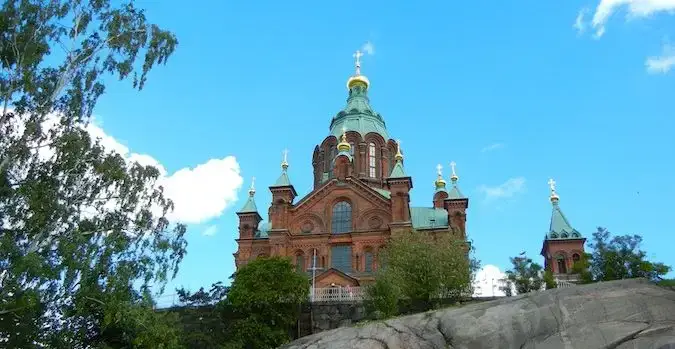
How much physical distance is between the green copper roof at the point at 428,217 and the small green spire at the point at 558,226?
327 inches

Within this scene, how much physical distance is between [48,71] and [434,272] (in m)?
19.2

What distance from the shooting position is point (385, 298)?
94.5 feet

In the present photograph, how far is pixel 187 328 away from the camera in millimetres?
29562

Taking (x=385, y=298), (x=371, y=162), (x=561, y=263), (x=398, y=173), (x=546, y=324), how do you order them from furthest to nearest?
(x=371, y=162) < (x=561, y=263) < (x=398, y=173) < (x=385, y=298) < (x=546, y=324)

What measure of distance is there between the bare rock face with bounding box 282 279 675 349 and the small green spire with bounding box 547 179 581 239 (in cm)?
2597

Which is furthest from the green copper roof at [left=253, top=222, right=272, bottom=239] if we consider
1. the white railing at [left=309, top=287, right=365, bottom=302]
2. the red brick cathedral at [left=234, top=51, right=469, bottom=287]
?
the white railing at [left=309, top=287, right=365, bottom=302]

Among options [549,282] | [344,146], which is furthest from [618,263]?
[344,146]

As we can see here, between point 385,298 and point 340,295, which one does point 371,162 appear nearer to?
point 340,295

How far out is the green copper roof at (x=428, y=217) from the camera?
4750 centimetres

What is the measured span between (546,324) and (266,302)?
46.1ft

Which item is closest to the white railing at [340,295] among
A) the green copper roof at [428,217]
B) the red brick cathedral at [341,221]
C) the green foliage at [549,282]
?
the red brick cathedral at [341,221]

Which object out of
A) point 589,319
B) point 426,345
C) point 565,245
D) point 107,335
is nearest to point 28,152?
point 107,335

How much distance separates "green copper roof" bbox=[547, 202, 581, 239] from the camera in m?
47.5

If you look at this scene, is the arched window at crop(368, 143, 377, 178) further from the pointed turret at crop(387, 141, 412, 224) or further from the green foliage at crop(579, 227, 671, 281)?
the green foliage at crop(579, 227, 671, 281)
